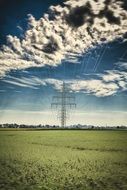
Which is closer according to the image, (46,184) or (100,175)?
(46,184)

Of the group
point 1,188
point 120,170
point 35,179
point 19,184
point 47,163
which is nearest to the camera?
point 1,188

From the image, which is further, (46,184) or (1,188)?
(46,184)

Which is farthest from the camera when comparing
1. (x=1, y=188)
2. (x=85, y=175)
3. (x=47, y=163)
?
(x=47, y=163)

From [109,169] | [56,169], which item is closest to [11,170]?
[56,169]

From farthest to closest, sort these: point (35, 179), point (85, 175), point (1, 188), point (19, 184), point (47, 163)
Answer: point (47, 163) < point (85, 175) < point (35, 179) < point (19, 184) < point (1, 188)

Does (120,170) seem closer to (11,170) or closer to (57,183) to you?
(57,183)

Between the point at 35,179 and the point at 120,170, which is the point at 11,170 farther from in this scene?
the point at 120,170

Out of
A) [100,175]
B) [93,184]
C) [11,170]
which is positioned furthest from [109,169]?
[11,170]

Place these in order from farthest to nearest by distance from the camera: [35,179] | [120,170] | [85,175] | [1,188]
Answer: [120,170], [85,175], [35,179], [1,188]
